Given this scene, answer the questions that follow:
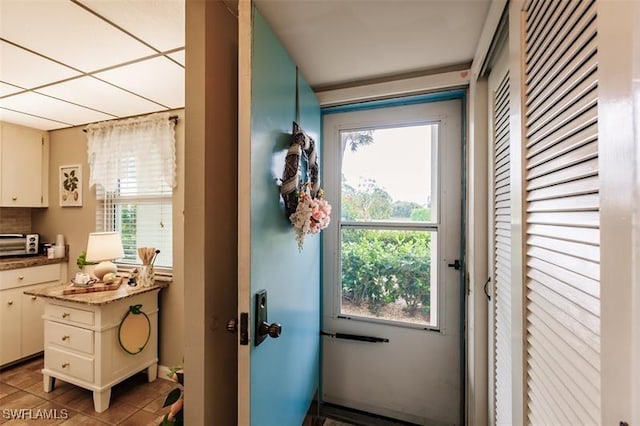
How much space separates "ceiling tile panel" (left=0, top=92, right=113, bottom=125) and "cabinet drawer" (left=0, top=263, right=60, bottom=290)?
144cm

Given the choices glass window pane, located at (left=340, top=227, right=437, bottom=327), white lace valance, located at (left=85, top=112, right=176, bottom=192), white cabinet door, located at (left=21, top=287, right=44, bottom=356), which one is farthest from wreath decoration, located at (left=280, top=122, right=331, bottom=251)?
white cabinet door, located at (left=21, top=287, right=44, bottom=356)

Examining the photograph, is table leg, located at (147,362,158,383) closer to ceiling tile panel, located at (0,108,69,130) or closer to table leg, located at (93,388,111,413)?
table leg, located at (93,388,111,413)

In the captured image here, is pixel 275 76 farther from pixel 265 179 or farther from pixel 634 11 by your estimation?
pixel 634 11

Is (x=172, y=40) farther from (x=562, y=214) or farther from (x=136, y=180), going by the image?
(x=562, y=214)

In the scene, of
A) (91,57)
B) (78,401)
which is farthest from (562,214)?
(78,401)

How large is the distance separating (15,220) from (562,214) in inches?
173

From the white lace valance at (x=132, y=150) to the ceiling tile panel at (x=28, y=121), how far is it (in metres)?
0.38

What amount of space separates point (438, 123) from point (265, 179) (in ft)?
4.03

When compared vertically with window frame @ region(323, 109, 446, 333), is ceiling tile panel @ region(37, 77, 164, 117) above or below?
above

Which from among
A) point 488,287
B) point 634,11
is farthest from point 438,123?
point 634,11

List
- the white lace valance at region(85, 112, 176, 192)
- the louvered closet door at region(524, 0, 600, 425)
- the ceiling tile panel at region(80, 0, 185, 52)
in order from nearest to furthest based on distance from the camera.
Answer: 1. the louvered closet door at region(524, 0, 600, 425)
2. the ceiling tile panel at region(80, 0, 185, 52)
3. the white lace valance at region(85, 112, 176, 192)

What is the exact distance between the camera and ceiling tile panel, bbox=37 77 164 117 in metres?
1.85

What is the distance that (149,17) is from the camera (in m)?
1.25

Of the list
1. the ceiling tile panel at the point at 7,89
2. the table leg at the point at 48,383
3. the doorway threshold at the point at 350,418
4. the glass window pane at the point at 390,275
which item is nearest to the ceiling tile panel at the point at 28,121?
the ceiling tile panel at the point at 7,89
